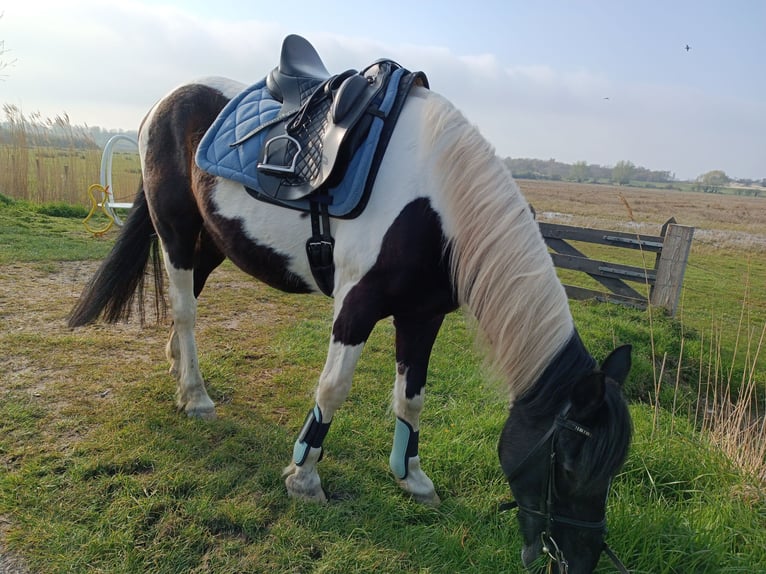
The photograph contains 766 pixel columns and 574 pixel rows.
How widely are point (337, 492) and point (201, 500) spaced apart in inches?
24.7

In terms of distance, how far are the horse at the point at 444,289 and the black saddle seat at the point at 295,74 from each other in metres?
0.41

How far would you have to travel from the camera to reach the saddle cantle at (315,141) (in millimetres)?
2037

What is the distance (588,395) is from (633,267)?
17.1 ft

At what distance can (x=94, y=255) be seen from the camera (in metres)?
6.30

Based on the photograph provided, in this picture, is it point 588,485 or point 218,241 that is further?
point 218,241

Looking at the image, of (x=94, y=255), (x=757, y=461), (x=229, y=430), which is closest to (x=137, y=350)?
(x=229, y=430)

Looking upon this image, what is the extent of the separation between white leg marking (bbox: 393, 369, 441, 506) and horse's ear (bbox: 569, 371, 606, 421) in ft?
3.21

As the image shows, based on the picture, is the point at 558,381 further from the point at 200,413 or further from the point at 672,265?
the point at 672,265

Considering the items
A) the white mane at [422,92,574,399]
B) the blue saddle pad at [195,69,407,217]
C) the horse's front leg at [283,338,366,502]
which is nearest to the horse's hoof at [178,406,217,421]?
the horse's front leg at [283,338,366,502]

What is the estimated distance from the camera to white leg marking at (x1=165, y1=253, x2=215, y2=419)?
9.49 feet

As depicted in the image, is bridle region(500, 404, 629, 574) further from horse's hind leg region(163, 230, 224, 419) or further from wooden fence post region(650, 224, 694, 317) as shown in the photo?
wooden fence post region(650, 224, 694, 317)

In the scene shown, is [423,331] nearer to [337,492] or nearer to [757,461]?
[337,492]

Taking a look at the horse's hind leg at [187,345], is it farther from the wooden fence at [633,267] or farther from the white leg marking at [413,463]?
the wooden fence at [633,267]

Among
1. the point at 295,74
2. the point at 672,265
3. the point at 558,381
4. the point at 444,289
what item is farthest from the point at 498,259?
the point at 672,265
